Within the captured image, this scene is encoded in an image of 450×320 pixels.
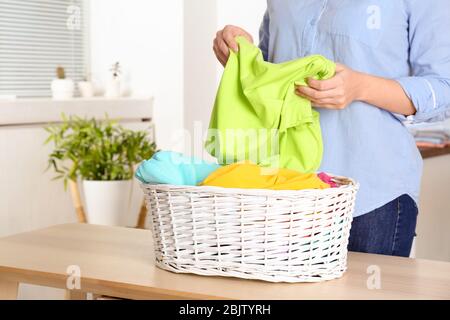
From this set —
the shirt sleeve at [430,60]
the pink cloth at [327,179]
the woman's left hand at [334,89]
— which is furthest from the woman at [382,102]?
the pink cloth at [327,179]

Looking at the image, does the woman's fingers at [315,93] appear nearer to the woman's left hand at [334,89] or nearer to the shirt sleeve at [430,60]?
the woman's left hand at [334,89]

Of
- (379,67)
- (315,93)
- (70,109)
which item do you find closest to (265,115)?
(315,93)

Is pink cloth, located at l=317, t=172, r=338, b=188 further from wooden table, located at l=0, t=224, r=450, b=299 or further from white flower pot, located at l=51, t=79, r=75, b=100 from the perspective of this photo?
white flower pot, located at l=51, t=79, r=75, b=100

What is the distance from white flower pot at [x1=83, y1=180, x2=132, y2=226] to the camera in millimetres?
2951

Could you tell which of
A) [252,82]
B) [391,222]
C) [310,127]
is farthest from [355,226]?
[252,82]

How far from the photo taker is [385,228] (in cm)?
146

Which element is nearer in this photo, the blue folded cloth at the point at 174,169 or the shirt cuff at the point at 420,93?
the blue folded cloth at the point at 174,169

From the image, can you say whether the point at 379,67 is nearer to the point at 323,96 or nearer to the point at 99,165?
the point at 323,96

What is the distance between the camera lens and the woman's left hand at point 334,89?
1.27m

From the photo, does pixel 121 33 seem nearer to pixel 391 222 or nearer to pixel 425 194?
pixel 425 194

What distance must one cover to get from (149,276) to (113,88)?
2.50 metres

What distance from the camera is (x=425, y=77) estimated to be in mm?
1421

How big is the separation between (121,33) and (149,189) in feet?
8.44

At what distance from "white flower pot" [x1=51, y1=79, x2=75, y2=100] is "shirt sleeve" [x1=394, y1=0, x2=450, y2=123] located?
7.29ft
